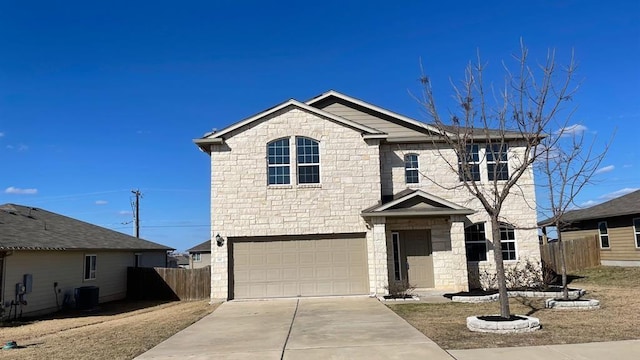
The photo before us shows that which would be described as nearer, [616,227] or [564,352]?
[564,352]

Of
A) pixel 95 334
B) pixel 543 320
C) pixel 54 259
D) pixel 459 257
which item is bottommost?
pixel 95 334

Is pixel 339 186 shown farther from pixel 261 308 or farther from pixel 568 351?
pixel 568 351

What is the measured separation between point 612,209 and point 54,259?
2658 centimetres

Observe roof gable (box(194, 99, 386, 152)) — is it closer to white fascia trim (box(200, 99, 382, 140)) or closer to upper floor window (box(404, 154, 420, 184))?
white fascia trim (box(200, 99, 382, 140))

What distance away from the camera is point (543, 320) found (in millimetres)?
10734

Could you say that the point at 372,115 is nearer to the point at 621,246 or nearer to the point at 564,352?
the point at 564,352

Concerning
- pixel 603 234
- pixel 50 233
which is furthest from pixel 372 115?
pixel 603 234

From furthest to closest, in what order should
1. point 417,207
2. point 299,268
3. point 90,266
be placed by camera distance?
point 90,266 < point 299,268 < point 417,207

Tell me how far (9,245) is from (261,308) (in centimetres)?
823

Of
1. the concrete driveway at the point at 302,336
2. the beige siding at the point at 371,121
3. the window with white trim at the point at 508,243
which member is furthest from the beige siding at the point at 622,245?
the concrete driveway at the point at 302,336

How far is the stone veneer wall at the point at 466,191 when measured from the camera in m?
18.0

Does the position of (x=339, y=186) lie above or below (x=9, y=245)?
above

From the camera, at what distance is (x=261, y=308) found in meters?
14.8

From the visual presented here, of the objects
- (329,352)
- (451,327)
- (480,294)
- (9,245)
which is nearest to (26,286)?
(9,245)
